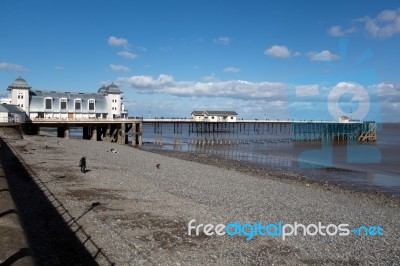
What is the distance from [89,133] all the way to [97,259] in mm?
45743

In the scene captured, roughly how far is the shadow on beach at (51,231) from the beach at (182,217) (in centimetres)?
2

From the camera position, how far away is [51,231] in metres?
9.46

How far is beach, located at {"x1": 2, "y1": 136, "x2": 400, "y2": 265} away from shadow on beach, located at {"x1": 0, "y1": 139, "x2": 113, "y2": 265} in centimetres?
2

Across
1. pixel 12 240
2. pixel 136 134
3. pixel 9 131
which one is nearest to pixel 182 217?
pixel 12 240

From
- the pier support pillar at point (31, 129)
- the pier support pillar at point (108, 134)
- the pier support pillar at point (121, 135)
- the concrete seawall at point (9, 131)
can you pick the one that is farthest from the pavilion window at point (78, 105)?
the concrete seawall at point (9, 131)

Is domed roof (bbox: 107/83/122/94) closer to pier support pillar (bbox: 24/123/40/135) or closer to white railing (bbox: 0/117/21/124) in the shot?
pier support pillar (bbox: 24/123/40/135)

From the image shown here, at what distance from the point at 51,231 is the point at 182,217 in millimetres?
3975

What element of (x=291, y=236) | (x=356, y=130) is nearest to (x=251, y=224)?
(x=291, y=236)

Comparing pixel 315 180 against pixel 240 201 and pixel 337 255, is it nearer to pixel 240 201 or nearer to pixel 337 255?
pixel 240 201

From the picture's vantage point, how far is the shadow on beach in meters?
7.91

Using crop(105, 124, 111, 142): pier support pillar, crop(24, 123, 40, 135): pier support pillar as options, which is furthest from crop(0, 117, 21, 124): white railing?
crop(105, 124, 111, 142): pier support pillar

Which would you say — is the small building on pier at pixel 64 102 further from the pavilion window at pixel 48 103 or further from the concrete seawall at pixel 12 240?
the concrete seawall at pixel 12 240

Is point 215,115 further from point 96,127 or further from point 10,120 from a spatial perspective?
point 10,120

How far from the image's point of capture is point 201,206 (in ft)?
43.4
